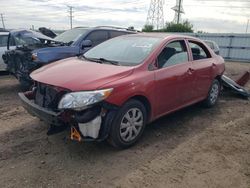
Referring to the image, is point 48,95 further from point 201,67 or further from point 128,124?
point 201,67

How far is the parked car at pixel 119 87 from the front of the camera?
366 centimetres

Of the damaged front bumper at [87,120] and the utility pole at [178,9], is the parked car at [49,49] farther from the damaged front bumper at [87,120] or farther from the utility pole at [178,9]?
the utility pole at [178,9]

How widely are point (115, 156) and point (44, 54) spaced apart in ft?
12.7

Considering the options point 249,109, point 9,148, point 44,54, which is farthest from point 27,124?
point 249,109

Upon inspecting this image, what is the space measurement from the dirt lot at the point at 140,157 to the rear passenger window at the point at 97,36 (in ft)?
10.5

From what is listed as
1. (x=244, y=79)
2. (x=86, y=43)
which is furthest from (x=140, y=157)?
(x=244, y=79)

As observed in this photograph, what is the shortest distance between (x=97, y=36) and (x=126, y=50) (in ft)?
11.2

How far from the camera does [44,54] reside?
688cm

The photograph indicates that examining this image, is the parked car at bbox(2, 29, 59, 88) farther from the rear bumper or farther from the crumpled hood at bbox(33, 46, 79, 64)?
the rear bumper

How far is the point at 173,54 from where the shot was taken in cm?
498

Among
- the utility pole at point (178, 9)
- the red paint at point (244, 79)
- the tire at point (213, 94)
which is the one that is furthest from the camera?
the utility pole at point (178, 9)

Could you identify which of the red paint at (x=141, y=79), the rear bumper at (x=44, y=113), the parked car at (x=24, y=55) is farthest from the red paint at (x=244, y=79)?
the rear bumper at (x=44, y=113)

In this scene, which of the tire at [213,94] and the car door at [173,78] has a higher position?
the car door at [173,78]

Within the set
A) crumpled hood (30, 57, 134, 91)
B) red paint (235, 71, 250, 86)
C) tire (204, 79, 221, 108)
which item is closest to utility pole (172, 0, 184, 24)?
red paint (235, 71, 250, 86)
